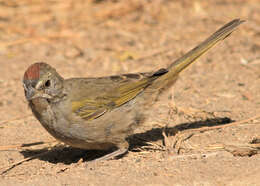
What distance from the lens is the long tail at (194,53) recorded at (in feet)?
16.7

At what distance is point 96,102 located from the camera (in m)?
5.00

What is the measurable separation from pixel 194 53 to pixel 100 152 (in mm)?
1611

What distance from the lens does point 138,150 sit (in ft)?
16.8

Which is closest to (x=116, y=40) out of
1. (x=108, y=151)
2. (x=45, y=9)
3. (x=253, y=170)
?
(x=45, y=9)

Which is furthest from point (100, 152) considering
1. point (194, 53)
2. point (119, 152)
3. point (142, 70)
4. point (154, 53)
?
point (154, 53)

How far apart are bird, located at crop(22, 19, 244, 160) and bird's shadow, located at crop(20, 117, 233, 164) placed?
0.26 m

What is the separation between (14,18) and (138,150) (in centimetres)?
502

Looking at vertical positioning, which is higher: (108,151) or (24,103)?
(24,103)

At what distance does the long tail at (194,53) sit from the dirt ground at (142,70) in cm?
63

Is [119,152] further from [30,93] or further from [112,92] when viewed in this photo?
[30,93]

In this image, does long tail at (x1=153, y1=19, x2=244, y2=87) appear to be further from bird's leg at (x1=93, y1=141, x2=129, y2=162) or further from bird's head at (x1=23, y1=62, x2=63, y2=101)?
bird's head at (x1=23, y1=62, x2=63, y2=101)

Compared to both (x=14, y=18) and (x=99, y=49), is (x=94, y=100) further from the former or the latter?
(x=14, y=18)

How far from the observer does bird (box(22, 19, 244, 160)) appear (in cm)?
463

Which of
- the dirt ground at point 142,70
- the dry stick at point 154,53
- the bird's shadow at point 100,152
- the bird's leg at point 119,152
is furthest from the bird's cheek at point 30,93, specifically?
the dry stick at point 154,53
